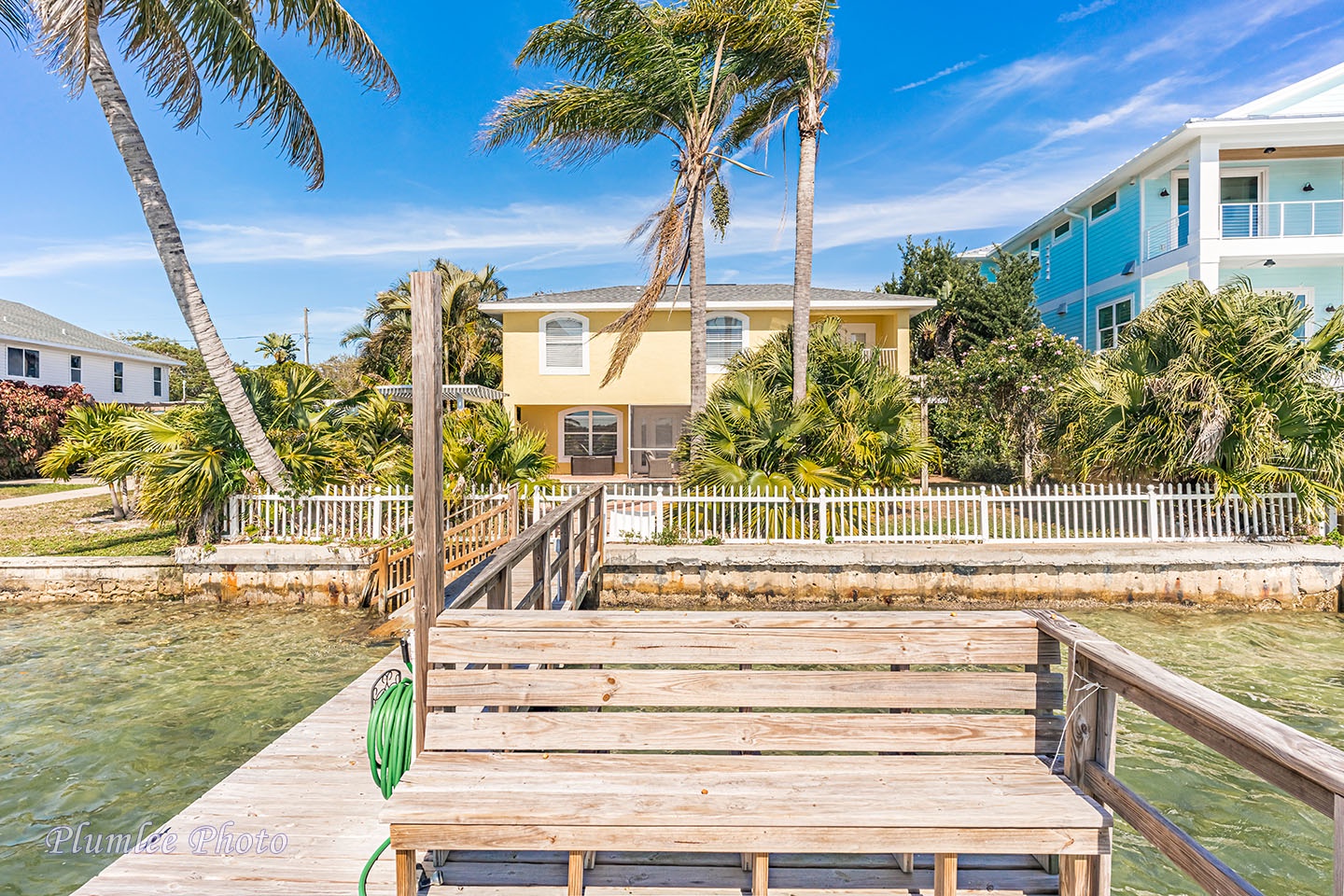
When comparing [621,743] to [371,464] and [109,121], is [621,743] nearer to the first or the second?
[371,464]

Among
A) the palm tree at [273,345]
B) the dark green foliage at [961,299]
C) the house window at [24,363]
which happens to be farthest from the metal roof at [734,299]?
the palm tree at [273,345]

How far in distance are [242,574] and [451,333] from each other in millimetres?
13989

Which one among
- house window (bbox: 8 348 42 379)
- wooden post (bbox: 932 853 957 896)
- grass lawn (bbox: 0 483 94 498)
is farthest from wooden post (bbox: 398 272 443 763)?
house window (bbox: 8 348 42 379)

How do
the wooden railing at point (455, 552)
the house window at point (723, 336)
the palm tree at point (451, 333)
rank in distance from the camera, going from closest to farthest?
the wooden railing at point (455, 552)
the house window at point (723, 336)
the palm tree at point (451, 333)

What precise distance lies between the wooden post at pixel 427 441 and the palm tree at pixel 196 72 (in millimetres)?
8319

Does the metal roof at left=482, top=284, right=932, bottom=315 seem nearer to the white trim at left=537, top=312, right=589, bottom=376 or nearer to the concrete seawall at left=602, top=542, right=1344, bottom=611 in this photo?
the white trim at left=537, top=312, right=589, bottom=376

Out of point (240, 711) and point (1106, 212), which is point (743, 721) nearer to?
point (240, 711)

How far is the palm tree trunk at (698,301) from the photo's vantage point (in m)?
13.6

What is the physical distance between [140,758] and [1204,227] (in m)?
21.0

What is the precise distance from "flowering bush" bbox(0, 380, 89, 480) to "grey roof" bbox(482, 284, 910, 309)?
14.8 meters

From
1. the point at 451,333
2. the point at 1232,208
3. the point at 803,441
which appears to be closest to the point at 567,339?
the point at 451,333

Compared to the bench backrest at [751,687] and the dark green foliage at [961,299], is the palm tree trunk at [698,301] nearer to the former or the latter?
→ the dark green foliage at [961,299]

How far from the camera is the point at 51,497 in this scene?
55.8ft

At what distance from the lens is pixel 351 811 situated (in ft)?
11.8
